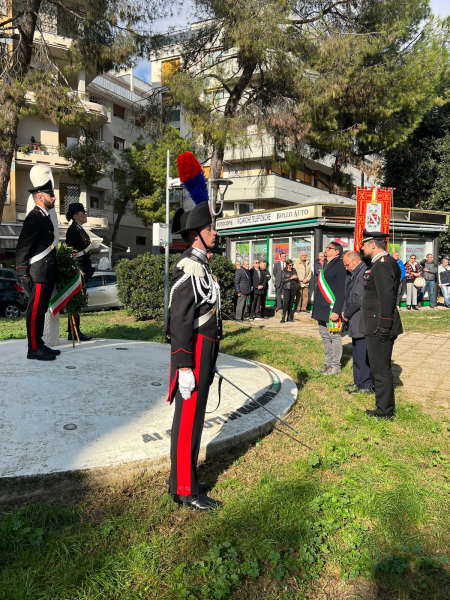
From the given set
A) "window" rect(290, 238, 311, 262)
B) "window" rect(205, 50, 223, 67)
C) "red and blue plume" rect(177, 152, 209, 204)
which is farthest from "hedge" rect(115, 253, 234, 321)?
"red and blue plume" rect(177, 152, 209, 204)

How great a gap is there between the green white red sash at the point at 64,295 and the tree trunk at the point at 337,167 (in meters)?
18.1

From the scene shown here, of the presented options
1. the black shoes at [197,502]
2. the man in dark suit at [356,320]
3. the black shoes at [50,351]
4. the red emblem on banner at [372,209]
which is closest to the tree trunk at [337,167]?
the red emblem on banner at [372,209]

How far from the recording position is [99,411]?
3.80 metres

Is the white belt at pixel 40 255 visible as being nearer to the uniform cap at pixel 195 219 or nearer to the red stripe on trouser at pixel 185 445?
the uniform cap at pixel 195 219

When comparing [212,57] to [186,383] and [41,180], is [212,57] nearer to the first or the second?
[41,180]

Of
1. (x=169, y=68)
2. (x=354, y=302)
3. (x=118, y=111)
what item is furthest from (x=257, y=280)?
(x=118, y=111)

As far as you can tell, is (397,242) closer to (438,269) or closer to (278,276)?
(438,269)

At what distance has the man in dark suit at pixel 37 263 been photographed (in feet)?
16.1

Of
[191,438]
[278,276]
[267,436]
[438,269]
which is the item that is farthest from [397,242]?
[191,438]

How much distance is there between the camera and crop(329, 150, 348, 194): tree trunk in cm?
2153

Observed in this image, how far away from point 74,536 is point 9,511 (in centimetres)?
49

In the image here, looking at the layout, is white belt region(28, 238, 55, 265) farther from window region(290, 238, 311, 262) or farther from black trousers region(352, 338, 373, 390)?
window region(290, 238, 311, 262)

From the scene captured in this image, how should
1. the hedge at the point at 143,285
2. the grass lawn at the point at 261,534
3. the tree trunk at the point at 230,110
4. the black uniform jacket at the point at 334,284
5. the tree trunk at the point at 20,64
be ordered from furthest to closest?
the tree trunk at the point at 230,110 → the tree trunk at the point at 20,64 → the hedge at the point at 143,285 → the black uniform jacket at the point at 334,284 → the grass lawn at the point at 261,534

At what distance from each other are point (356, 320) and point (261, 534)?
390 centimetres
